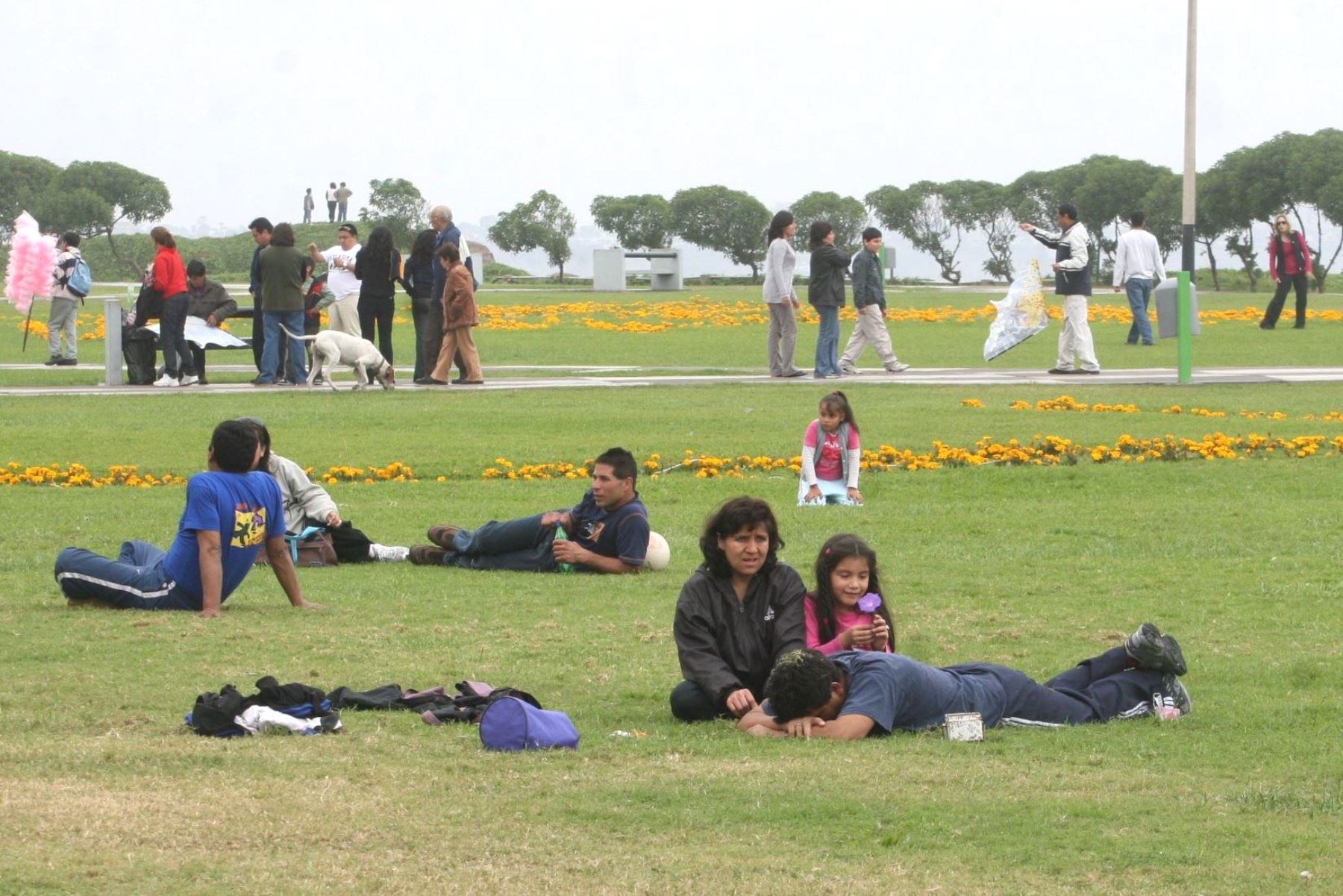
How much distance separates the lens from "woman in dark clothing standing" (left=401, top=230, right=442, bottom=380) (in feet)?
80.8

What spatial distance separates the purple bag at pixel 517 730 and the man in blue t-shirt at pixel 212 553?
3.07 meters

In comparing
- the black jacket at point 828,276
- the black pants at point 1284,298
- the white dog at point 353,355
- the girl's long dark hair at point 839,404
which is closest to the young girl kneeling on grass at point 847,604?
the girl's long dark hair at point 839,404

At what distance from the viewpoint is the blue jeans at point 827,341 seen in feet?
81.3

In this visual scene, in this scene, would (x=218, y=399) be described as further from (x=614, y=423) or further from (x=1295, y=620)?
(x=1295, y=620)

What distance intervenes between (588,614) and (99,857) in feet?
16.5

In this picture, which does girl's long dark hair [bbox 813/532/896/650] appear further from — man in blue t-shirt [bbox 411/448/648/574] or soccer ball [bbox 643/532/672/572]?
soccer ball [bbox 643/532/672/572]

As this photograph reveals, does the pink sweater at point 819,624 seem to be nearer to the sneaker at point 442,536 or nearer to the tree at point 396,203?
the sneaker at point 442,536

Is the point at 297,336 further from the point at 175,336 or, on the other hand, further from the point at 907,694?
the point at 907,694

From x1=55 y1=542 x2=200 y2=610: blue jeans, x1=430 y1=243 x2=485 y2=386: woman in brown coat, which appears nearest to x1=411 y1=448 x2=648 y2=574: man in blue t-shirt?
x1=55 y1=542 x2=200 y2=610: blue jeans

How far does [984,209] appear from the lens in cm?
8694

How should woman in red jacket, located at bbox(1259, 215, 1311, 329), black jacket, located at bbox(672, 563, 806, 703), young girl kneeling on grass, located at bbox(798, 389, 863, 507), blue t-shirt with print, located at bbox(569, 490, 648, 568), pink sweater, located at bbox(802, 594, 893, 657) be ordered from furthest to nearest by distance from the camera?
woman in red jacket, located at bbox(1259, 215, 1311, 329), young girl kneeling on grass, located at bbox(798, 389, 863, 507), blue t-shirt with print, located at bbox(569, 490, 648, 568), pink sweater, located at bbox(802, 594, 893, 657), black jacket, located at bbox(672, 563, 806, 703)

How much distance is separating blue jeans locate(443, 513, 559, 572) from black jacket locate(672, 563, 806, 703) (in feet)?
12.7

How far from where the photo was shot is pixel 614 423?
19516 millimetres

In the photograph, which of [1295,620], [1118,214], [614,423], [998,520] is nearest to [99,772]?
[1295,620]
